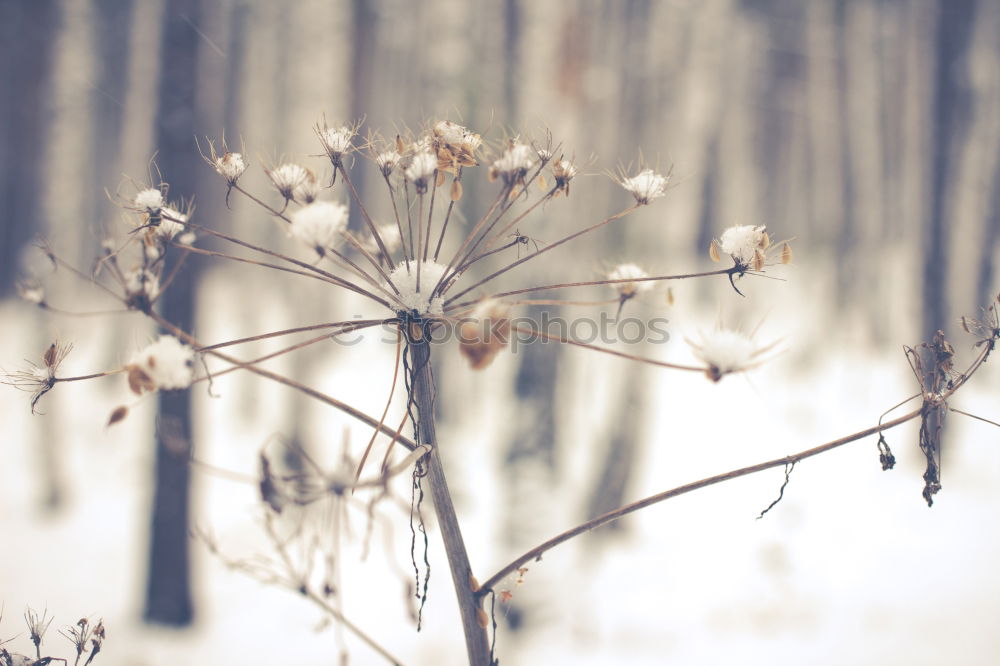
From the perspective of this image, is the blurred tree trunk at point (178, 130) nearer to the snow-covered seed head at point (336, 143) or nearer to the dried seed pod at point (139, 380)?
the snow-covered seed head at point (336, 143)

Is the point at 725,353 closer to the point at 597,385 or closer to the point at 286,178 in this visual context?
the point at 286,178

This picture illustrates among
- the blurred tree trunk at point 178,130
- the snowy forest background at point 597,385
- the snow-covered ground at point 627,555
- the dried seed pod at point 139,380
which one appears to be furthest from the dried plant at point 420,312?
the blurred tree trunk at point 178,130

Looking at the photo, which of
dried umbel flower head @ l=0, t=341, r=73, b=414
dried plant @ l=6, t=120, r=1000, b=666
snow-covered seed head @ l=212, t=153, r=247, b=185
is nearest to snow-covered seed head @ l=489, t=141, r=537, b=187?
dried plant @ l=6, t=120, r=1000, b=666

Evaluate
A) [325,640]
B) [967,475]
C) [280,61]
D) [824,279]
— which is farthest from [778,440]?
[280,61]

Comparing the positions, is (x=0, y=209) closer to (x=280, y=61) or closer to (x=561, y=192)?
(x=280, y=61)

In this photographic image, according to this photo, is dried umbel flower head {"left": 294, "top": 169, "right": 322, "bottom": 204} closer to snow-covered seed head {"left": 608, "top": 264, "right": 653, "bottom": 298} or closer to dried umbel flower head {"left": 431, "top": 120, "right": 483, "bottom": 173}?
dried umbel flower head {"left": 431, "top": 120, "right": 483, "bottom": 173}

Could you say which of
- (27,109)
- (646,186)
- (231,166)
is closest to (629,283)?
(646,186)
